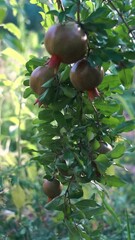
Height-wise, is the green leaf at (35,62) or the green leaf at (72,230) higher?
the green leaf at (35,62)

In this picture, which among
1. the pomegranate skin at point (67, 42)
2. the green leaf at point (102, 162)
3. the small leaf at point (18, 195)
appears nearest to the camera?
the pomegranate skin at point (67, 42)

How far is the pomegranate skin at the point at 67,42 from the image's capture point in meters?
0.51

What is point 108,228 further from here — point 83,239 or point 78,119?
point 78,119

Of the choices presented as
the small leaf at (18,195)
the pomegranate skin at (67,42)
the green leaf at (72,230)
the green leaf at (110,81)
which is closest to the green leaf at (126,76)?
the green leaf at (110,81)

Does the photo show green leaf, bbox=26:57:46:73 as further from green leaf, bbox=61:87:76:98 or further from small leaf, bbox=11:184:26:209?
small leaf, bbox=11:184:26:209

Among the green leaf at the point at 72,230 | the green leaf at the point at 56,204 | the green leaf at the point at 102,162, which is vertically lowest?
the green leaf at the point at 72,230

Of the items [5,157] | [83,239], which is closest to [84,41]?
[83,239]

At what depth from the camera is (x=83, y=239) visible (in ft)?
2.37

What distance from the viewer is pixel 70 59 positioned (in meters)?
0.52

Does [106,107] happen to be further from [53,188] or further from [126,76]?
[53,188]

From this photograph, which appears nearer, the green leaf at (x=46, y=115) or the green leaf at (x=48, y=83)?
the green leaf at (x=48, y=83)

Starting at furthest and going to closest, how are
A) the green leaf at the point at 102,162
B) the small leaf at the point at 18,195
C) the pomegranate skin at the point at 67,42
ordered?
the small leaf at the point at 18,195 < the green leaf at the point at 102,162 < the pomegranate skin at the point at 67,42

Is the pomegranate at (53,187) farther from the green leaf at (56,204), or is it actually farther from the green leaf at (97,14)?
the green leaf at (97,14)

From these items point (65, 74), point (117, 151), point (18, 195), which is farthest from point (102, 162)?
point (18, 195)
